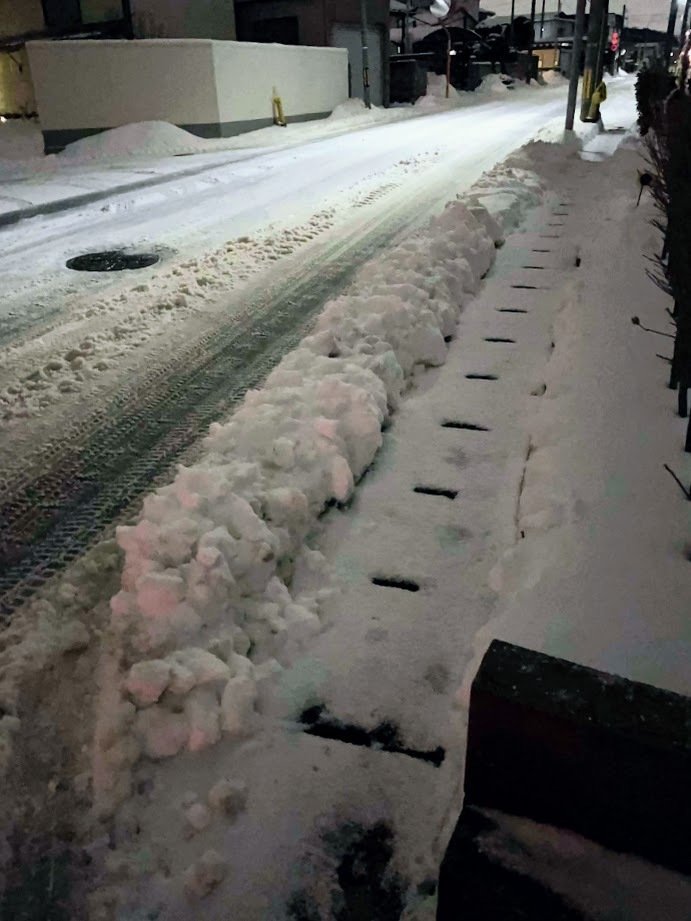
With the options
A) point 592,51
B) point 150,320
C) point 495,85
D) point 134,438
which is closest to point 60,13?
point 592,51

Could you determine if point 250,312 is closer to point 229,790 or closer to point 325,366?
point 325,366

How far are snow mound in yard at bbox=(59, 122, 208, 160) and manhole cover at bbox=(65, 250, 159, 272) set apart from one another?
354 inches

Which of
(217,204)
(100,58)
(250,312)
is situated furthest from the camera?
(100,58)

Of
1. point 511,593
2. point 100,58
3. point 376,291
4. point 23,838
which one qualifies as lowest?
point 23,838

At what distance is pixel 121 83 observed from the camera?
16.0 meters

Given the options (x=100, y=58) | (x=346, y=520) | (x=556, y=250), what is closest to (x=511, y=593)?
(x=346, y=520)

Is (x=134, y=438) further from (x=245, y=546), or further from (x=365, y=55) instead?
(x=365, y=55)

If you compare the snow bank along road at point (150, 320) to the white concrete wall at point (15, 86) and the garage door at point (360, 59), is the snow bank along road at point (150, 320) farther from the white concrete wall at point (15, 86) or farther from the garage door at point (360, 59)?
the garage door at point (360, 59)

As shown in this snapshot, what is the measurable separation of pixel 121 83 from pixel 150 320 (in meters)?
13.4

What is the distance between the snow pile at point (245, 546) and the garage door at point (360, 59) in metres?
25.4

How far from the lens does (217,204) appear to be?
9.55m

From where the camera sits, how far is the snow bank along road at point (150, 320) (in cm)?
329

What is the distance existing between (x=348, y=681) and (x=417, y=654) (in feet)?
0.81

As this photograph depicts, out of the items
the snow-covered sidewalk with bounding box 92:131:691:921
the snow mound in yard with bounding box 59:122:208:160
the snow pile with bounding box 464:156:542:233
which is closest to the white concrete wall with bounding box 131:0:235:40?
the snow mound in yard with bounding box 59:122:208:160
